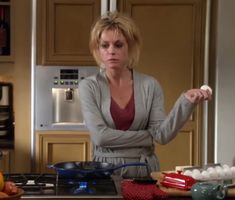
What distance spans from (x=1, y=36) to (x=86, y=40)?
68 cm

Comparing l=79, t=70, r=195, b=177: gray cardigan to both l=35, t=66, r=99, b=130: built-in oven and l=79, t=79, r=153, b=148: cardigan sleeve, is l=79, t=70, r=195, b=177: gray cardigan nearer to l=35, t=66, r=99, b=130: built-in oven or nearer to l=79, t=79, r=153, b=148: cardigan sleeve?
l=79, t=79, r=153, b=148: cardigan sleeve

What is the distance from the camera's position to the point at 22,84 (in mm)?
3848

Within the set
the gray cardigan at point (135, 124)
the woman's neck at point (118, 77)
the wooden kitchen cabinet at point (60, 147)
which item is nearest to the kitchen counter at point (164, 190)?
the gray cardigan at point (135, 124)

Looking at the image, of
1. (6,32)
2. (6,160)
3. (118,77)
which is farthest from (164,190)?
(6,32)

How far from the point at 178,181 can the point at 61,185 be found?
1.29 ft

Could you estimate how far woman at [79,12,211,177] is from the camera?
209 cm

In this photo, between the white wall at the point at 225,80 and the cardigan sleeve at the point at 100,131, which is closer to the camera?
the cardigan sleeve at the point at 100,131

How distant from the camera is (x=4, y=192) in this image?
1338 mm

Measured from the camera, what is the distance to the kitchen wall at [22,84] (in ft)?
12.6

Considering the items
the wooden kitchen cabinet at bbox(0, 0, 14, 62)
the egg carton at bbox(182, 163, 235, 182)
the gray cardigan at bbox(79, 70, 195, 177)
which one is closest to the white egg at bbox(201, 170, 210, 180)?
the egg carton at bbox(182, 163, 235, 182)

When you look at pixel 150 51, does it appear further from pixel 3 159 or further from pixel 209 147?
pixel 3 159

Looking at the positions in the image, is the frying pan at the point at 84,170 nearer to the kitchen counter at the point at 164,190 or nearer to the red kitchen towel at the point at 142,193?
the kitchen counter at the point at 164,190

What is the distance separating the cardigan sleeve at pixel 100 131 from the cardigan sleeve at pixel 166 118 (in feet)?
0.14

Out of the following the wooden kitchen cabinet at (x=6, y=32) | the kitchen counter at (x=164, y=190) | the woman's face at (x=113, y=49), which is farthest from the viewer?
the wooden kitchen cabinet at (x=6, y=32)
